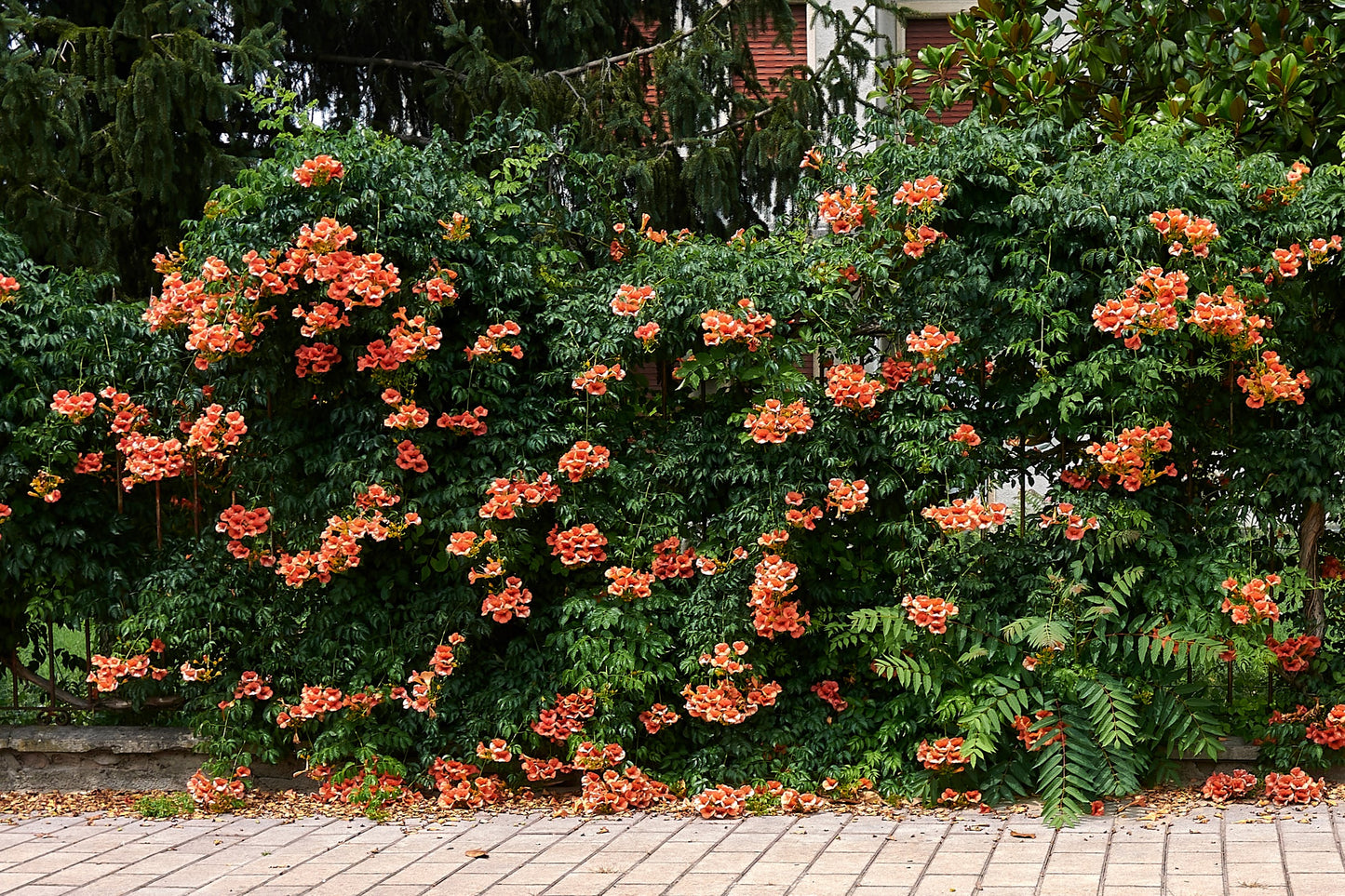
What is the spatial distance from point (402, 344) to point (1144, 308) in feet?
9.66

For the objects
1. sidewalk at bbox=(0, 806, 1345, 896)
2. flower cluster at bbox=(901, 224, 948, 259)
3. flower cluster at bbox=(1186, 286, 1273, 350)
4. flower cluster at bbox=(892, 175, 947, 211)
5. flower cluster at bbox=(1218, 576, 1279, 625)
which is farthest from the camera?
flower cluster at bbox=(901, 224, 948, 259)

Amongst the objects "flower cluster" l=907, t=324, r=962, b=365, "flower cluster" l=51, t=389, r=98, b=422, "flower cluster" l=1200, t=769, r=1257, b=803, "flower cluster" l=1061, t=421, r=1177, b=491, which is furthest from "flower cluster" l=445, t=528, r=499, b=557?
"flower cluster" l=1200, t=769, r=1257, b=803

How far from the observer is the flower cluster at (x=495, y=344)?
5512 mm

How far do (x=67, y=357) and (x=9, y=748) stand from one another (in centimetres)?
182

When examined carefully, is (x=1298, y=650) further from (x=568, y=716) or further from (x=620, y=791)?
(x=568, y=716)

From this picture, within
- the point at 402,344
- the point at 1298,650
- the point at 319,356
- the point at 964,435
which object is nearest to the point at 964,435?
the point at 964,435

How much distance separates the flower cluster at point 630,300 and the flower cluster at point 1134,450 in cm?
191

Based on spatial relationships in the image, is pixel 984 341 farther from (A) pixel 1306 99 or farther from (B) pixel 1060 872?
(A) pixel 1306 99

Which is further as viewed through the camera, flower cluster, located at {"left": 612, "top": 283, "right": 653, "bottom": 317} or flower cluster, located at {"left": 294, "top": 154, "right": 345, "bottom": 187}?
flower cluster, located at {"left": 612, "top": 283, "right": 653, "bottom": 317}

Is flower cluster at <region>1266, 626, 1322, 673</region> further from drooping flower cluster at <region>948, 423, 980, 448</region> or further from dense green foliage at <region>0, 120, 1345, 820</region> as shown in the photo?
drooping flower cluster at <region>948, 423, 980, 448</region>

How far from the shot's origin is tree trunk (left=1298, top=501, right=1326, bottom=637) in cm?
561

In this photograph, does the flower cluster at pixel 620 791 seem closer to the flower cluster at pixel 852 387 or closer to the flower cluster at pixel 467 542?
the flower cluster at pixel 467 542

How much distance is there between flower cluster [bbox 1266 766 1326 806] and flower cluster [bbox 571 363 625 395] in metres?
3.11

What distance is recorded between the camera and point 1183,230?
17.2 feet
